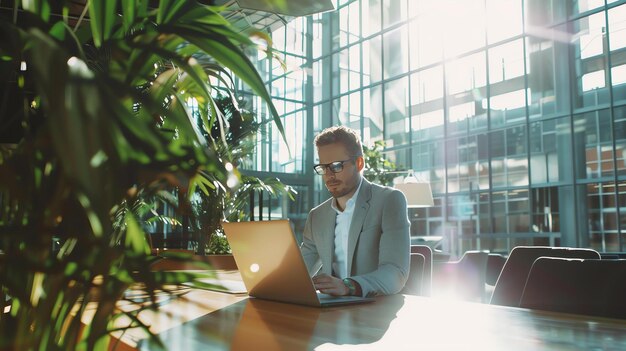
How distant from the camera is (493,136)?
10.5 meters

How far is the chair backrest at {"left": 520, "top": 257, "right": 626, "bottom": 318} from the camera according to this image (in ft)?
6.06

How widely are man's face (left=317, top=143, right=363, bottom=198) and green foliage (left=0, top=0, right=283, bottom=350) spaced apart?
189 cm

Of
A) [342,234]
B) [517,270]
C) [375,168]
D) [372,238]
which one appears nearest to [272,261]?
[372,238]

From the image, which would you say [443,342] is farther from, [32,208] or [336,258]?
[336,258]

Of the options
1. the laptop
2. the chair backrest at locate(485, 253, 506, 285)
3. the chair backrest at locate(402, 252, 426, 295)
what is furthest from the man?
the chair backrest at locate(485, 253, 506, 285)

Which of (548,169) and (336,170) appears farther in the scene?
(548,169)

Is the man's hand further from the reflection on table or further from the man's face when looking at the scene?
the man's face

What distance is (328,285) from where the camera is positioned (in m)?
1.80

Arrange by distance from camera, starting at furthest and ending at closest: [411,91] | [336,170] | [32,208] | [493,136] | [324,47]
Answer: [324,47] < [411,91] < [493,136] < [336,170] < [32,208]

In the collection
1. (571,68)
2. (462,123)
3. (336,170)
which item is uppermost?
(571,68)

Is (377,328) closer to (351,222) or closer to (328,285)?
(328,285)

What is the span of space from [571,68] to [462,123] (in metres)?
2.22

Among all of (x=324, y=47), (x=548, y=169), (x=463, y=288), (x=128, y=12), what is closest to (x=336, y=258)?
(x=128, y=12)

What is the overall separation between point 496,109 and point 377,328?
999cm
